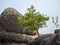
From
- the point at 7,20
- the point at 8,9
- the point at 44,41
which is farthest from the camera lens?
the point at 8,9

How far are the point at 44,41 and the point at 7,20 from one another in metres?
20.4

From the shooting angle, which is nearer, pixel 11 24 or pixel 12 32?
pixel 12 32

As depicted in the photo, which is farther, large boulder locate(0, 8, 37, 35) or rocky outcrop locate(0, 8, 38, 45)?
large boulder locate(0, 8, 37, 35)

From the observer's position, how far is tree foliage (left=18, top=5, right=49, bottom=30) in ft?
118

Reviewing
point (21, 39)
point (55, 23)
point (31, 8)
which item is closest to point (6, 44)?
point (21, 39)

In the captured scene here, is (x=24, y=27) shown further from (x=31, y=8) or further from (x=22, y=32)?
(x=31, y=8)

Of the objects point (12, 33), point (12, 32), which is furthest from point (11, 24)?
point (12, 33)

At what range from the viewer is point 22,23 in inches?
1454

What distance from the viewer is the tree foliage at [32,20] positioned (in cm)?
3606

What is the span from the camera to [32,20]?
35781 millimetres

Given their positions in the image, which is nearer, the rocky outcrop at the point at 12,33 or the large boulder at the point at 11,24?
the rocky outcrop at the point at 12,33

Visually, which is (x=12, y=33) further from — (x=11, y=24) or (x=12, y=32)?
(x=11, y=24)

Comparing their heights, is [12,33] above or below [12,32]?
below

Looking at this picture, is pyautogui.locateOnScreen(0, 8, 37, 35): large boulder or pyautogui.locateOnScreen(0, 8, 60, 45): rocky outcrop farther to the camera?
pyautogui.locateOnScreen(0, 8, 37, 35): large boulder
